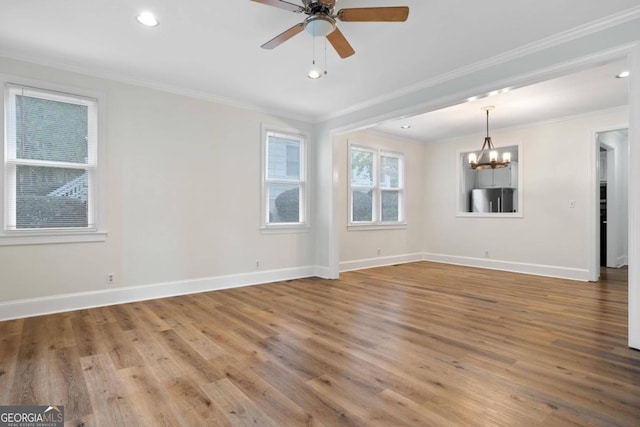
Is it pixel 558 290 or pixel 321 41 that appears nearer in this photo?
pixel 321 41

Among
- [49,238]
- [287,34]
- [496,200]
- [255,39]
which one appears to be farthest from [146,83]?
[496,200]

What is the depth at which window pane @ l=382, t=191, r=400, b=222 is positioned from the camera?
287 inches

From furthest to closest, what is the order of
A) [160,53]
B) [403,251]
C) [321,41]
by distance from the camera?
[403,251] < [160,53] < [321,41]

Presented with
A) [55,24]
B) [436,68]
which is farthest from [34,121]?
[436,68]

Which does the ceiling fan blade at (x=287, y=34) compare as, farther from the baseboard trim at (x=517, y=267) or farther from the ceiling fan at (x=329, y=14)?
the baseboard trim at (x=517, y=267)

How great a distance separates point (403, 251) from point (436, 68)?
4.58m

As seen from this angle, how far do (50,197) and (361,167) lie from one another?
16.4ft

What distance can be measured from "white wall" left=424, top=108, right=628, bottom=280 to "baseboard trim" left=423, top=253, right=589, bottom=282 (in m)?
0.01

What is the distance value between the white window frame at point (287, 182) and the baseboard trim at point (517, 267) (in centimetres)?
359

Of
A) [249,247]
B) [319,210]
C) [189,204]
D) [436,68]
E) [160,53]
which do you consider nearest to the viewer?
[160,53]

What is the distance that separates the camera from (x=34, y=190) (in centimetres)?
362

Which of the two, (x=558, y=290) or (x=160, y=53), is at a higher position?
(x=160, y=53)

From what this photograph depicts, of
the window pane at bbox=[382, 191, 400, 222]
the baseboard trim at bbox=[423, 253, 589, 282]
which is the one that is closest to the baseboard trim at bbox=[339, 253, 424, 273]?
the baseboard trim at bbox=[423, 253, 589, 282]

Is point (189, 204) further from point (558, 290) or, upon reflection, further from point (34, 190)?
point (558, 290)
